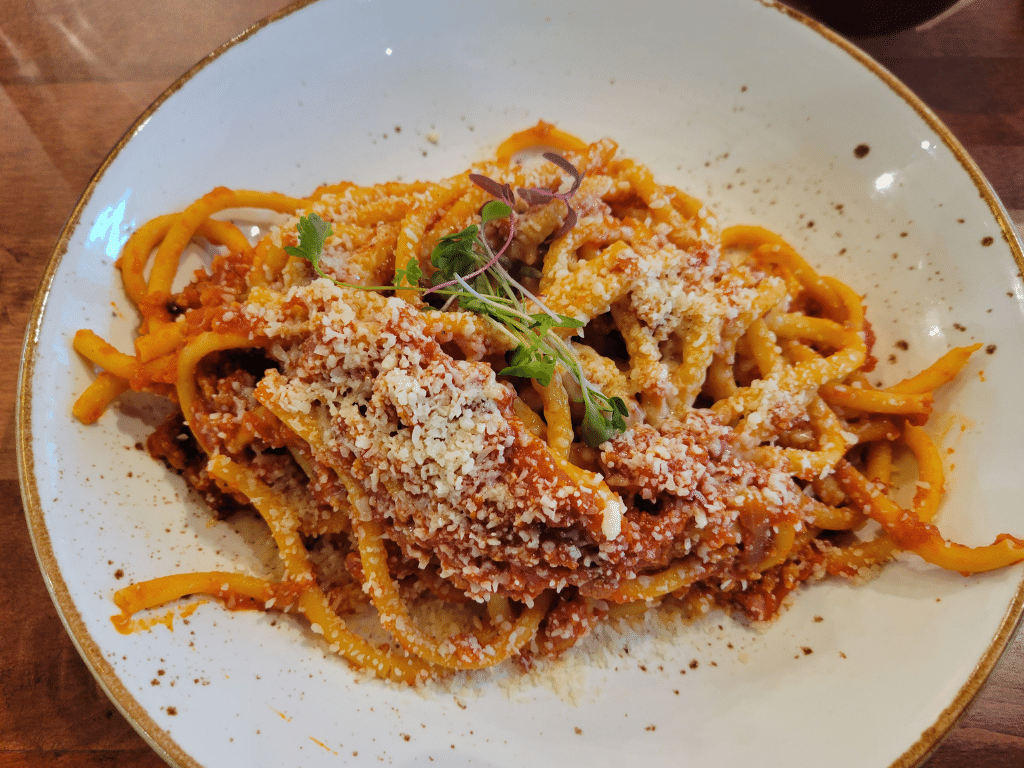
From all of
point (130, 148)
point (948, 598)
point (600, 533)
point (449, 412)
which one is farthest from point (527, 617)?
point (130, 148)

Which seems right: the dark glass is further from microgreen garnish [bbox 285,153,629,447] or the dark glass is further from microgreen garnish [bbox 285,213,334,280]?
microgreen garnish [bbox 285,213,334,280]

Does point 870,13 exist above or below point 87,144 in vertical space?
above

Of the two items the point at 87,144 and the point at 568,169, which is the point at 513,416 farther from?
the point at 87,144

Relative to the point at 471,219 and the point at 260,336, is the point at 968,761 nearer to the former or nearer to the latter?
the point at 471,219

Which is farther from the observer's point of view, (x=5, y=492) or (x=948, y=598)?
(x=5, y=492)

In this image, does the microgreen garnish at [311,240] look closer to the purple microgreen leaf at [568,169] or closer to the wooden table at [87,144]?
the purple microgreen leaf at [568,169]

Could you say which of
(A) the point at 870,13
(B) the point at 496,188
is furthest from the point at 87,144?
(A) the point at 870,13
